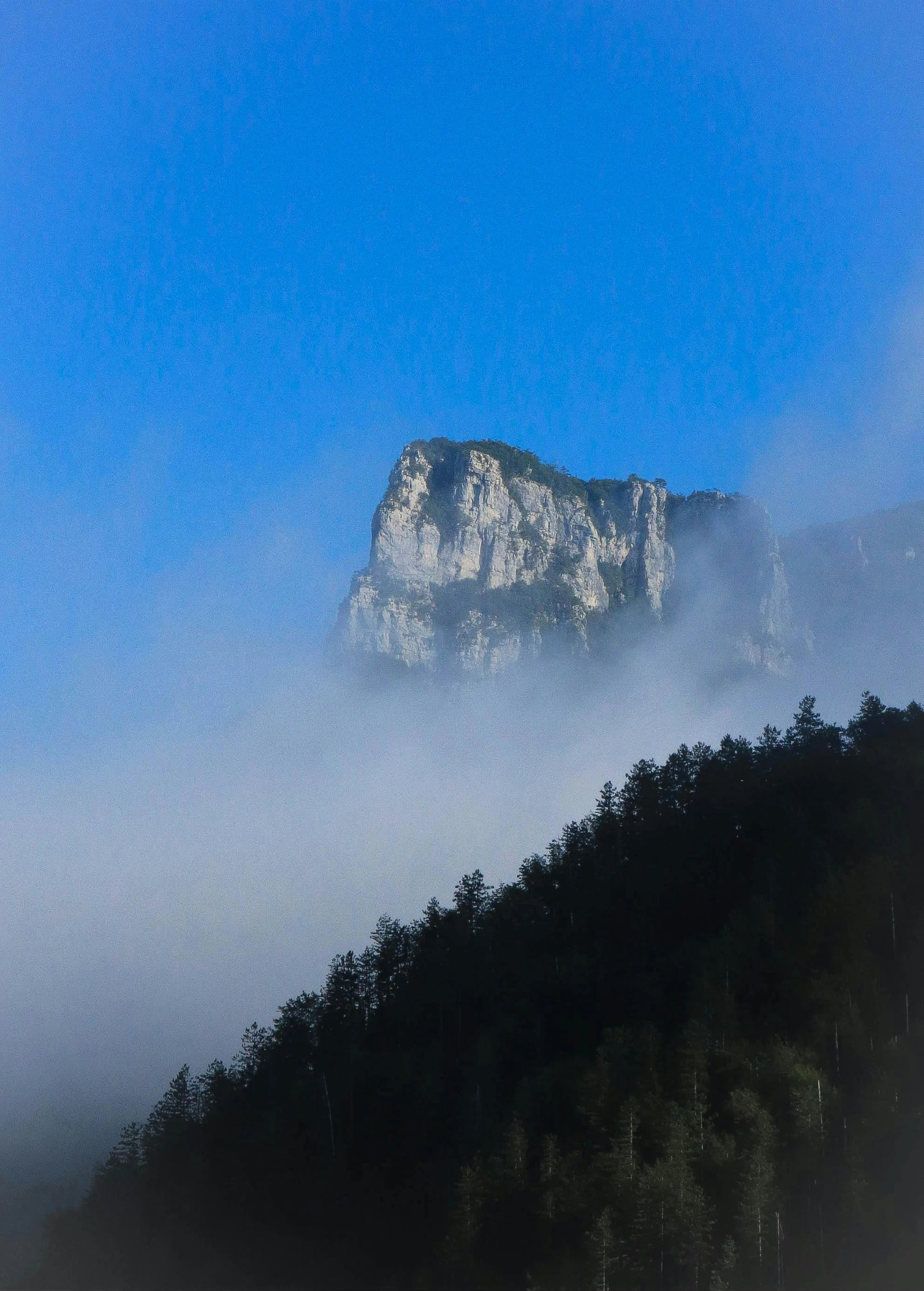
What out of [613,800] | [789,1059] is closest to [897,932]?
[789,1059]

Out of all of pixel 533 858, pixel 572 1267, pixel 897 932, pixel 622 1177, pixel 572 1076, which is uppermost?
pixel 533 858

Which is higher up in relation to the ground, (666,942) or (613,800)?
(613,800)

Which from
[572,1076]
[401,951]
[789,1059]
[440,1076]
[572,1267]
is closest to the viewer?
[572,1267]

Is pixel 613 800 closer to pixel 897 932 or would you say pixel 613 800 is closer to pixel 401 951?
pixel 401 951

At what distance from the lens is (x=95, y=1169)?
11262 centimetres

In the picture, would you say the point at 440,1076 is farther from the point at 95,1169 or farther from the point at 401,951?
the point at 95,1169

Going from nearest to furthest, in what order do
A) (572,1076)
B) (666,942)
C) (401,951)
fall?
(572,1076) → (666,942) → (401,951)

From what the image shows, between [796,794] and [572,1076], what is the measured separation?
2858cm

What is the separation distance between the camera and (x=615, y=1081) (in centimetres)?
6531

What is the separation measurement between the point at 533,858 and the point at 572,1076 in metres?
28.1

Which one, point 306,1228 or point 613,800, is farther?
point 613,800

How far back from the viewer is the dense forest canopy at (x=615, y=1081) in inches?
2266

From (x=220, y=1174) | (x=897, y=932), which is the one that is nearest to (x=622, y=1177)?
(x=897, y=932)

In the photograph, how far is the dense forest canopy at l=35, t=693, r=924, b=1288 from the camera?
5756 centimetres
